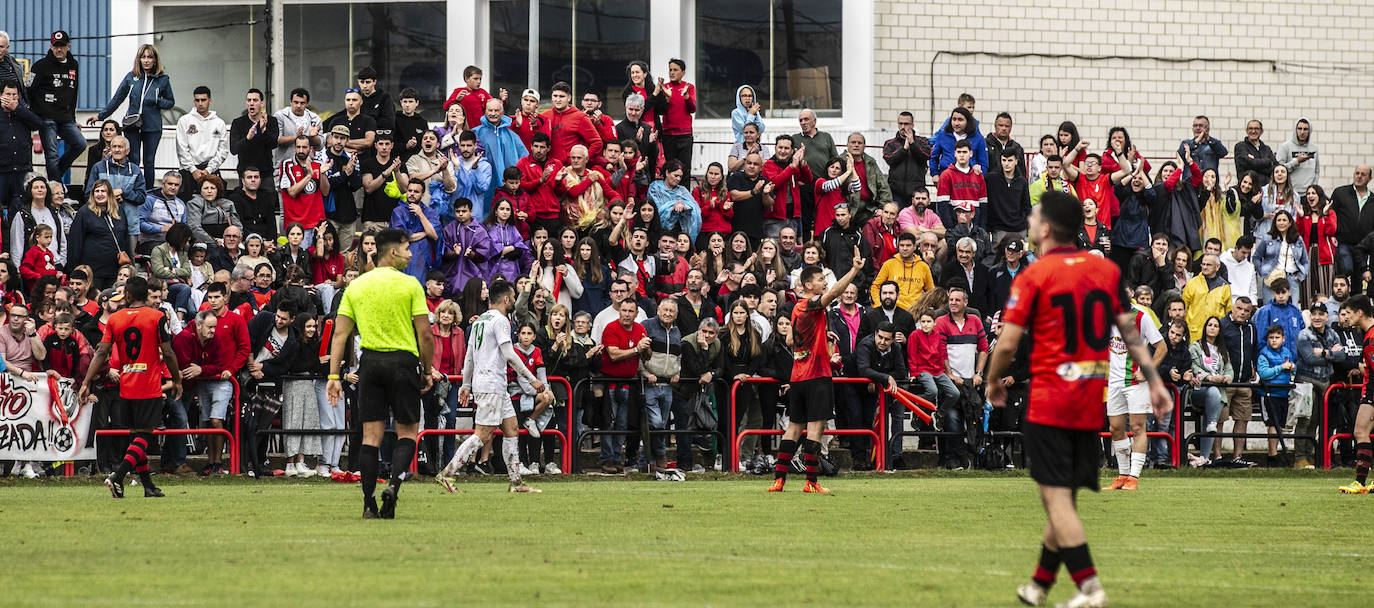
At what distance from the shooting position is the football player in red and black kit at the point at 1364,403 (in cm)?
1605

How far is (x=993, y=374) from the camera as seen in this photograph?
787 centimetres

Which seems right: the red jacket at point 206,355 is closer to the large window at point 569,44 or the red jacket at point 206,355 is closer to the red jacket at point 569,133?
the red jacket at point 569,133

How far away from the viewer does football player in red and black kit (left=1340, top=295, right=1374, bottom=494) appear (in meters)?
16.0

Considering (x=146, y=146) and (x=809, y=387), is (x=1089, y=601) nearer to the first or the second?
(x=809, y=387)

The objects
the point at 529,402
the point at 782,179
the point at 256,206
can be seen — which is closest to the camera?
the point at 529,402

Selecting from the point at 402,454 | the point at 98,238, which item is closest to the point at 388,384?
the point at 402,454

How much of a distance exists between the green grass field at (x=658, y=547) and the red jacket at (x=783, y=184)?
281 inches

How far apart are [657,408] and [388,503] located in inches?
280

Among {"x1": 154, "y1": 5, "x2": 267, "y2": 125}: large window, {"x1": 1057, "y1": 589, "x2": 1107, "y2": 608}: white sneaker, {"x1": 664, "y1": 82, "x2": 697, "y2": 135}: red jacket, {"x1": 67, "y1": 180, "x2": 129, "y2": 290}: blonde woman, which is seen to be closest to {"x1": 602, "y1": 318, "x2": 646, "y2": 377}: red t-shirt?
{"x1": 664, "y1": 82, "x2": 697, "y2": 135}: red jacket

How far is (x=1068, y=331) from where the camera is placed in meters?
7.93

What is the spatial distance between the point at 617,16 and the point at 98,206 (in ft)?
32.2

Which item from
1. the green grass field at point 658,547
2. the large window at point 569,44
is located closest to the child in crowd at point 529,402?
the green grass field at point 658,547

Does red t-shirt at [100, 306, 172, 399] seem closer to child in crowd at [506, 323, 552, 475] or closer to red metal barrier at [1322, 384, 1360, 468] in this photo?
child in crowd at [506, 323, 552, 475]

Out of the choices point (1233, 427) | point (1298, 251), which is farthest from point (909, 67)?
point (1233, 427)
